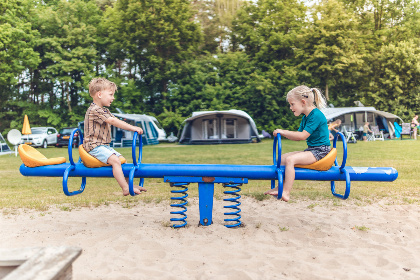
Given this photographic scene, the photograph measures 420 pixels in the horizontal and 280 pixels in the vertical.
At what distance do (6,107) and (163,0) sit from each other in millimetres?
17651

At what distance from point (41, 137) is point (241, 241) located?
70.1ft

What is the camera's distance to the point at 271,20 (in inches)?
1245

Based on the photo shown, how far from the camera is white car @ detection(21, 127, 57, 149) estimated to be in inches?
853

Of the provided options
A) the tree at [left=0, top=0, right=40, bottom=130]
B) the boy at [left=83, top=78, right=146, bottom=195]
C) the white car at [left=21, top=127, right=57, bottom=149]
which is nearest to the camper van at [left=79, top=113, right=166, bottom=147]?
the white car at [left=21, top=127, right=57, bottom=149]

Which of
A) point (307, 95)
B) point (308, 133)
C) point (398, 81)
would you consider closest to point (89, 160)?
point (308, 133)

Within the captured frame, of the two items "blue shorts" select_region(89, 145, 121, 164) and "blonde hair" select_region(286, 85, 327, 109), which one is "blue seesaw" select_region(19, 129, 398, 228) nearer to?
"blue shorts" select_region(89, 145, 121, 164)

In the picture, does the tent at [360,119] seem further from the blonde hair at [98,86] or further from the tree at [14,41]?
the blonde hair at [98,86]

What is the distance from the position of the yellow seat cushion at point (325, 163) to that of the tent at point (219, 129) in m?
19.7

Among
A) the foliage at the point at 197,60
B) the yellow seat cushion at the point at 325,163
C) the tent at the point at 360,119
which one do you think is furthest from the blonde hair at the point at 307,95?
the foliage at the point at 197,60

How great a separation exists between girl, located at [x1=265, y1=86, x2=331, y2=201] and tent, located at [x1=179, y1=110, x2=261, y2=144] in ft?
64.0

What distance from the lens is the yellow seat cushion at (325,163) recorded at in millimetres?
3926

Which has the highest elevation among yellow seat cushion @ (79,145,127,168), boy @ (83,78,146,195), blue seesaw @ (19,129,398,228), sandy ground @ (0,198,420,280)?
boy @ (83,78,146,195)

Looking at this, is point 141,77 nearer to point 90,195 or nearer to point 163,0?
point 163,0

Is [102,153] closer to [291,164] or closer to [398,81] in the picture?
[291,164]
